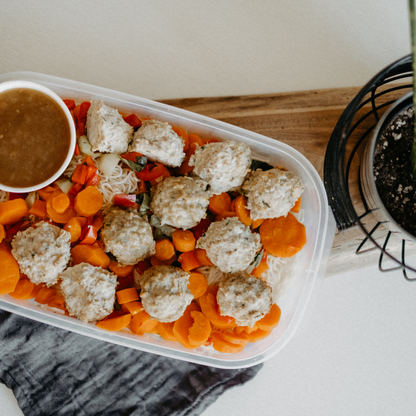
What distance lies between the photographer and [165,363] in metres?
2.09

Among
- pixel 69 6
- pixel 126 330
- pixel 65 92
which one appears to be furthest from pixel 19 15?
pixel 126 330

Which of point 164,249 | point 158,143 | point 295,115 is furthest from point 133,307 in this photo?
point 295,115

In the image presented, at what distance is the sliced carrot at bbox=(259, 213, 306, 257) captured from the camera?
1.81 metres

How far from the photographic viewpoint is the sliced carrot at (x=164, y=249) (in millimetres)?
1746

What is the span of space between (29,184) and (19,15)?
1.09 metres

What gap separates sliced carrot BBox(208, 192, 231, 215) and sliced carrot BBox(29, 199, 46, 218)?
0.76 metres

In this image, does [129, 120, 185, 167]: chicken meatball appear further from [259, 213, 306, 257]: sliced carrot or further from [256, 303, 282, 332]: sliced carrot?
[256, 303, 282, 332]: sliced carrot

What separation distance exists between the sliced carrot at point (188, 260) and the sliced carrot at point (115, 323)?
334 millimetres

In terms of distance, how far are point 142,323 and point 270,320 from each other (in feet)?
1.96

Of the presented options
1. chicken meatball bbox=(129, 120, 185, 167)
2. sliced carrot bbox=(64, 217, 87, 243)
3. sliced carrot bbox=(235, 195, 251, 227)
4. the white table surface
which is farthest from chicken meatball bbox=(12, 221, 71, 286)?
the white table surface

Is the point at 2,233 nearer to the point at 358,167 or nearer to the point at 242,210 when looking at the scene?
the point at 242,210

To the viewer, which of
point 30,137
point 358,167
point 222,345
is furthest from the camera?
point 358,167

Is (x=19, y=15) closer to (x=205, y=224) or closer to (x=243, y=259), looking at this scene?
(x=205, y=224)

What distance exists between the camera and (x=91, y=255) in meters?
1.67
